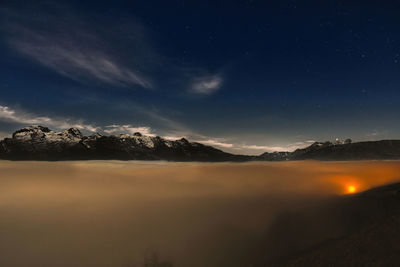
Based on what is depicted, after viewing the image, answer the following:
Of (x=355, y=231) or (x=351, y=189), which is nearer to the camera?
(x=355, y=231)

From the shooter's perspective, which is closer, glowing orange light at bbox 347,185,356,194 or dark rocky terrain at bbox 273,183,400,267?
dark rocky terrain at bbox 273,183,400,267

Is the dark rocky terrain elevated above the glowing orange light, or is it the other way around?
the glowing orange light

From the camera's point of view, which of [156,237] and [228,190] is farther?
[228,190]

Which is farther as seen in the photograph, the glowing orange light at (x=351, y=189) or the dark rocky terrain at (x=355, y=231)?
the glowing orange light at (x=351, y=189)

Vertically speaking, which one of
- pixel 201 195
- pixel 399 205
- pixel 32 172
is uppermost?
pixel 32 172

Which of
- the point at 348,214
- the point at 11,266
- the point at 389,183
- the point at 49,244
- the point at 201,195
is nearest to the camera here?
the point at 11,266

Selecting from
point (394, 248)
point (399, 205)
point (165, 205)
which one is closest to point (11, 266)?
point (165, 205)

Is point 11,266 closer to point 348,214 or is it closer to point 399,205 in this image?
point 348,214

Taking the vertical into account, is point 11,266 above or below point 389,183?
below

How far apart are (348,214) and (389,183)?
424cm

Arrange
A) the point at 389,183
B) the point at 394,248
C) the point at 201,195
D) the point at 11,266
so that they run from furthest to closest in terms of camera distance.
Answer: the point at 389,183, the point at 201,195, the point at 11,266, the point at 394,248

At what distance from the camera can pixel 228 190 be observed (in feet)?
39.1

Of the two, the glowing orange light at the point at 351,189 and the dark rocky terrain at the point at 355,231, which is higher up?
the glowing orange light at the point at 351,189

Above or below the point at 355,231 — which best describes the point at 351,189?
above
